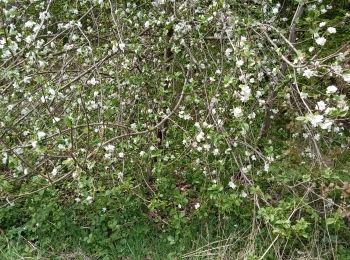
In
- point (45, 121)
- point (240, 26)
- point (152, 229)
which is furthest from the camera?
point (152, 229)

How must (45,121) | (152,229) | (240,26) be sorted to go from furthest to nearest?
(152,229) < (45,121) < (240,26)

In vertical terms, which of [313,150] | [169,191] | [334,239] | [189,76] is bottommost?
[334,239]

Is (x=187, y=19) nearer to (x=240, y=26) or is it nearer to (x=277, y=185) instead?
(x=240, y=26)

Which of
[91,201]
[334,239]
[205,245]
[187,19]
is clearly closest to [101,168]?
[91,201]

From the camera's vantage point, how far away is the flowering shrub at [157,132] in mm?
3430

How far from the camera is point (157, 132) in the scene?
4270 mm

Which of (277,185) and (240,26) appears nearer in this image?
(240,26)

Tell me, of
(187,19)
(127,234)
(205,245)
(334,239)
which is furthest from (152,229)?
(187,19)

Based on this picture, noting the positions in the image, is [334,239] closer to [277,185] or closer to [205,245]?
[277,185]

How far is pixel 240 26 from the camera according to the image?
3.44m

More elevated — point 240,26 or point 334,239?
point 240,26

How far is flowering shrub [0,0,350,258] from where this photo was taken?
343cm

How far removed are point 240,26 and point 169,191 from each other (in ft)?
4.16

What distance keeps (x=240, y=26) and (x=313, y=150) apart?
94 cm
